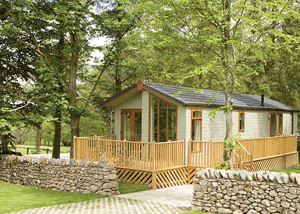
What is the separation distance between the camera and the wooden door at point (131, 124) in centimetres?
1634

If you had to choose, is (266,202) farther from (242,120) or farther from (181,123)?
(242,120)

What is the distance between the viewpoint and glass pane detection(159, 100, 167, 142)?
15234mm

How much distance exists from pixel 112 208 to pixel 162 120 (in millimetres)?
6188

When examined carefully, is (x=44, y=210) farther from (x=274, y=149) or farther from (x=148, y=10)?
(x=274, y=149)

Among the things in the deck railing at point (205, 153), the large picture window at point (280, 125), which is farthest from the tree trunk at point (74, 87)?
the large picture window at point (280, 125)

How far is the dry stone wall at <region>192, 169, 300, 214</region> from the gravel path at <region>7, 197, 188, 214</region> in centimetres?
79

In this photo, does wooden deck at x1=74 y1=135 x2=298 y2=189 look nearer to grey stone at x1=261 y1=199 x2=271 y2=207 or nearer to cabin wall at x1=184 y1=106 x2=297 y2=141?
cabin wall at x1=184 y1=106 x2=297 y2=141

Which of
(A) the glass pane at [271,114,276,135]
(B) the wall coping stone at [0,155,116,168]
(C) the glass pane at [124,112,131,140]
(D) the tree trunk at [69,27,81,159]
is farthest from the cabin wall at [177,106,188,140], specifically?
(A) the glass pane at [271,114,276,135]

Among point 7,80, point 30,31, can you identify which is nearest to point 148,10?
point 30,31

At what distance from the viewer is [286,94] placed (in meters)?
26.5

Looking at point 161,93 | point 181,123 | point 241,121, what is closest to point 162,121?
point 181,123

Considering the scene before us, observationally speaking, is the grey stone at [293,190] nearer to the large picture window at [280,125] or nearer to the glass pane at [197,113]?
the glass pane at [197,113]

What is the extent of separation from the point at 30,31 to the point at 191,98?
8561mm

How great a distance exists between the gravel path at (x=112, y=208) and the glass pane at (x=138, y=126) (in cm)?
580
